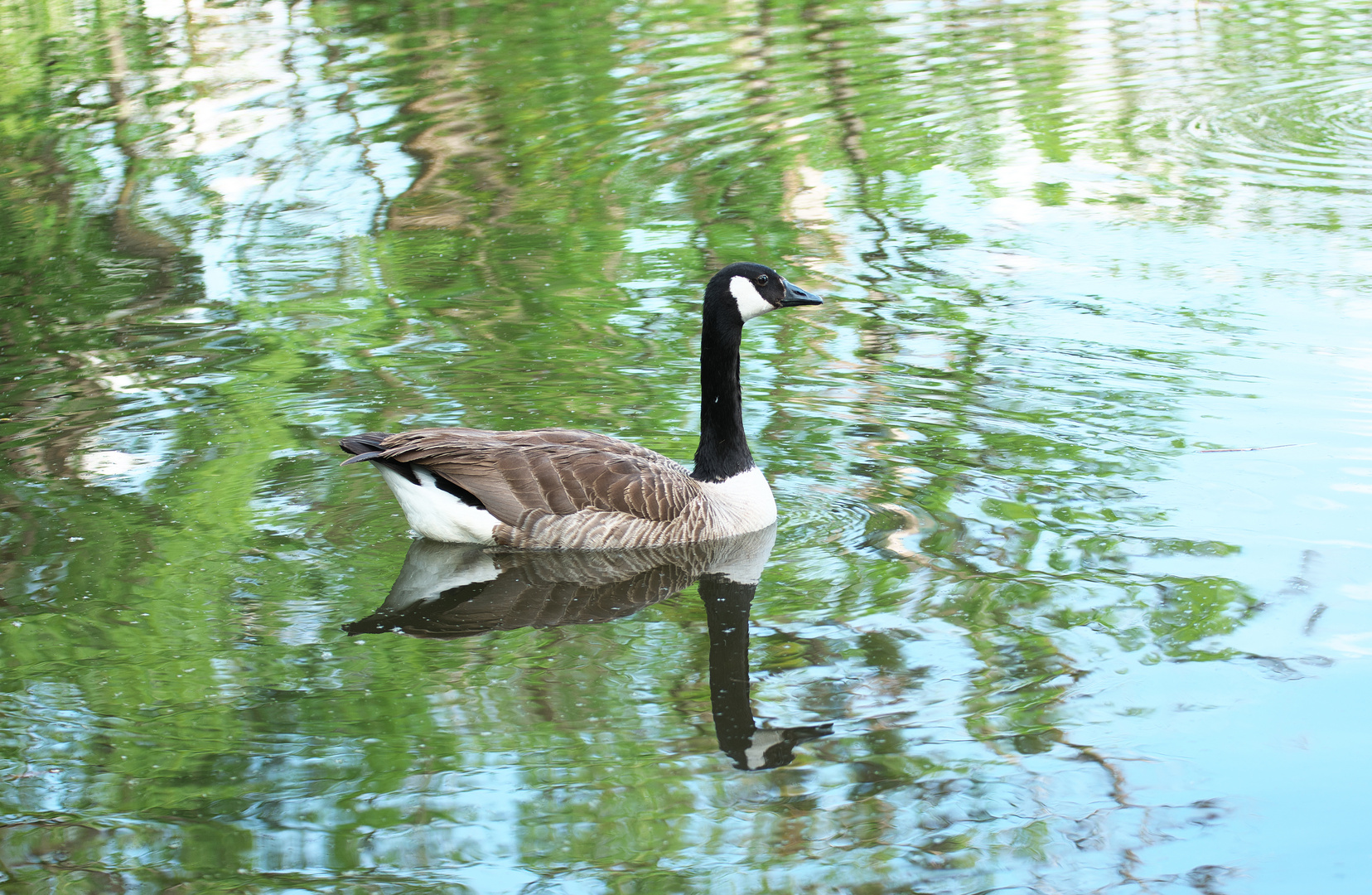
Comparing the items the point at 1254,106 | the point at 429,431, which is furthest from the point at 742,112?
the point at 429,431

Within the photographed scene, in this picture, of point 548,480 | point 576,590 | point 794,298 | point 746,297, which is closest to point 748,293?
point 746,297

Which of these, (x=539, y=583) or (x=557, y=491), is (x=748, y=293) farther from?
(x=539, y=583)

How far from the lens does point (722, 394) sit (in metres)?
8.34

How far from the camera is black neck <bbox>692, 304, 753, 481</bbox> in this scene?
829 cm

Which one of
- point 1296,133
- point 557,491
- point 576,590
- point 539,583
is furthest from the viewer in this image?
point 1296,133

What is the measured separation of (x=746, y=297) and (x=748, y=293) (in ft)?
0.08

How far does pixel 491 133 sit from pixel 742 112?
3.02 meters

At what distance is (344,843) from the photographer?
5.33 metres

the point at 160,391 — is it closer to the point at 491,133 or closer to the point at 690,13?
the point at 491,133

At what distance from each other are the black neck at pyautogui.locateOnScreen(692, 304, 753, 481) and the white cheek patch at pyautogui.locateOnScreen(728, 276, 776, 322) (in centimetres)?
6

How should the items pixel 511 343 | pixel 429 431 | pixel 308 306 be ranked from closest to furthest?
pixel 429 431
pixel 511 343
pixel 308 306

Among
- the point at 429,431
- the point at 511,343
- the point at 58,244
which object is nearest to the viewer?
the point at 429,431

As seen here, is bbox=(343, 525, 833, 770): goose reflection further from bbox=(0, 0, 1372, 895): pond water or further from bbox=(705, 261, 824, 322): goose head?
bbox=(705, 261, 824, 322): goose head

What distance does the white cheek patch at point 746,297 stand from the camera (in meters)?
8.30
